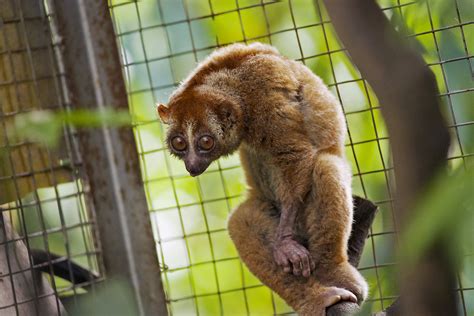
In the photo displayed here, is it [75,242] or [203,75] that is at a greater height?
[203,75]

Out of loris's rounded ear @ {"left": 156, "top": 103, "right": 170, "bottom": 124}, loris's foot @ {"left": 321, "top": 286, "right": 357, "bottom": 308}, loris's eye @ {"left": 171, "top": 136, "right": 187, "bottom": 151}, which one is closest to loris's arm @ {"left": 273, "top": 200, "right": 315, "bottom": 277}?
loris's foot @ {"left": 321, "top": 286, "right": 357, "bottom": 308}

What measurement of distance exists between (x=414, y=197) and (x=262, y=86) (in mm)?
3353

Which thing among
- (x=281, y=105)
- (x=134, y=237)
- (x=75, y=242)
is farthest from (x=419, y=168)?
(x=75, y=242)

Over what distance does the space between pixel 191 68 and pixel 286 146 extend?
1.63 metres

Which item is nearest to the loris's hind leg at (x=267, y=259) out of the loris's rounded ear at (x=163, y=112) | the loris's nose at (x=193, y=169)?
the loris's nose at (x=193, y=169)

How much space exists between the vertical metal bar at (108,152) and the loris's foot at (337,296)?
0.77 meters

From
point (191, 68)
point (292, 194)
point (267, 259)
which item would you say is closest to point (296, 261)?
point (267, 259)

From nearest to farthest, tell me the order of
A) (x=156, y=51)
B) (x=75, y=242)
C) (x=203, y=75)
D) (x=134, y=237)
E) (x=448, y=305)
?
(x=448, y=305) → (x=134, y=237) → (x=203, y=75) → (x=75, y=242) → (x=156, y=51)

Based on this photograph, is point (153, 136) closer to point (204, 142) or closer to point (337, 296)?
point (204, 142)

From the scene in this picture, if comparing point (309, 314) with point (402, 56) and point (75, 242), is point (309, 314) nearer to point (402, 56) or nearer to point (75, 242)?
point (75, 242)

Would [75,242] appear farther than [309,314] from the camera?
Yes

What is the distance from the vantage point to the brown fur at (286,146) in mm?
3852

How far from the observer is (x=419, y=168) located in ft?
2.19

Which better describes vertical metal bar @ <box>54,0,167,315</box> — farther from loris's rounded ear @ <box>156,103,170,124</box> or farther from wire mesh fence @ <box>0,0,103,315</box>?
loris's rounded ear @ <box>156,103,170,124</box>
